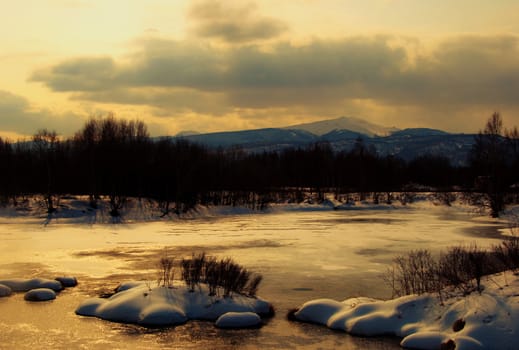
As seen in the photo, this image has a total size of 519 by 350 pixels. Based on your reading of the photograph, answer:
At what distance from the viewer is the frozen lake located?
1307 centimetres

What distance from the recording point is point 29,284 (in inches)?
737

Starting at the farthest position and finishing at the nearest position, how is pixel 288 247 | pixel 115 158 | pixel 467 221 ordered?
pixel 115 158
pixel 467 221
pixel 288 247

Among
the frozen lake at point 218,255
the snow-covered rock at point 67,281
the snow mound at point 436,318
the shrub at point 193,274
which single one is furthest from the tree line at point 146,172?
the snow mound at point 436,318

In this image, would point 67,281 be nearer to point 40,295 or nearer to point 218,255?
point 40,295

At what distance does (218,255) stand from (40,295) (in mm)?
Answer: 10589

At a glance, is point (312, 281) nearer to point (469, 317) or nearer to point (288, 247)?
point (469, 317)

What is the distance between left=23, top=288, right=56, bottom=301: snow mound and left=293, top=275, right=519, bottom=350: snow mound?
780 centimetres

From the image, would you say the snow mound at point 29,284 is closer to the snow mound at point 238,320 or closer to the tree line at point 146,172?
the snow mound at point 238,320

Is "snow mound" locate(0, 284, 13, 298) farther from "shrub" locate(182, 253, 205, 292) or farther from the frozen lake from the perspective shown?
"shrub" locate(182, 253, 205, 292)

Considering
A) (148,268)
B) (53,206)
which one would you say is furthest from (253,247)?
(53,206)

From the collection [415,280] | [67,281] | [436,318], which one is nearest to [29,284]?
[67,281]

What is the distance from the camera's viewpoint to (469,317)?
12188 mm

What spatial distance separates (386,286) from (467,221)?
32.3 m

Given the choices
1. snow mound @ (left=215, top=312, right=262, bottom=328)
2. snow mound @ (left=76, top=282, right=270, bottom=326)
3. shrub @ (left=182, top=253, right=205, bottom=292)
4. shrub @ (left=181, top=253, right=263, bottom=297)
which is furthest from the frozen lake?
shrub @ (left=182, top=253, right=205, bottom=292)
